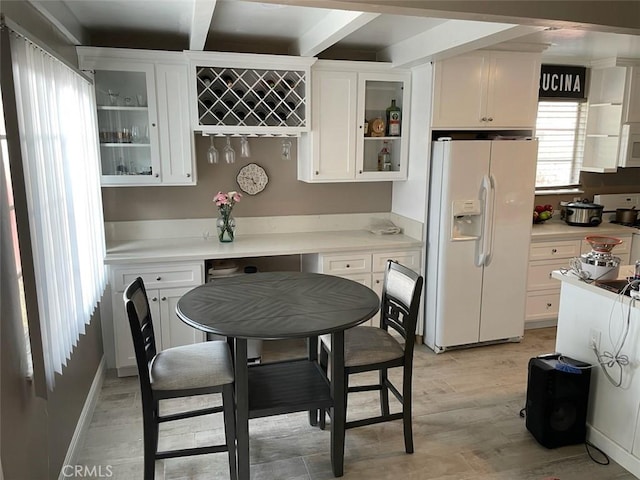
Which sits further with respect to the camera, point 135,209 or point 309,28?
point 135,209

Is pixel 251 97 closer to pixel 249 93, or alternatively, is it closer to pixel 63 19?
pixel 249 93

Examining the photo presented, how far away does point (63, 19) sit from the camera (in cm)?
282

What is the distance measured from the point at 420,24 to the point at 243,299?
81.5 inches

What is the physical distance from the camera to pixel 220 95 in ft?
11.7

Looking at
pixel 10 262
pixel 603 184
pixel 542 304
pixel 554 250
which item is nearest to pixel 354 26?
pixel 10 262

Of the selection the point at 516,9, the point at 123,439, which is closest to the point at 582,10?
the point at 516,9

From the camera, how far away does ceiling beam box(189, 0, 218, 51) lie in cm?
237

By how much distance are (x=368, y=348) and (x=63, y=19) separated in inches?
98.3

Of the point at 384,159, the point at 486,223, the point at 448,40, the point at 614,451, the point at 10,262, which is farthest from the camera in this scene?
the point at 384,159

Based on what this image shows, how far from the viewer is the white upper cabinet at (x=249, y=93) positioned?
3516 mm

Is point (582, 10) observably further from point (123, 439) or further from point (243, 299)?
point (123, 439)

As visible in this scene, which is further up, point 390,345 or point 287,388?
point 390,345

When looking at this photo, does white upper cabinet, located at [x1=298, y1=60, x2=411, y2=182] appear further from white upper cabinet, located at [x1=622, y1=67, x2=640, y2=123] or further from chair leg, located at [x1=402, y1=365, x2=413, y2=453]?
white upper cabinet, located at [x1=622, y1=67, x2=640, y2=123]

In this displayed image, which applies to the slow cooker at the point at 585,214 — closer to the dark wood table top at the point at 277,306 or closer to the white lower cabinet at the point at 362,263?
the white lower cabinet at the point at 362,263
